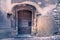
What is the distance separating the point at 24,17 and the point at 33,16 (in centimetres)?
52

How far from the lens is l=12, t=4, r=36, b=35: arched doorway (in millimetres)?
9047

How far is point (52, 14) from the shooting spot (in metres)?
9.03

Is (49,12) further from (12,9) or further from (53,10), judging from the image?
(12,9)

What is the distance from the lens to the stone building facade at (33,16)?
29.5 feet

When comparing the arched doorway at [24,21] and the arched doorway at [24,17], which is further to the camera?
the arched doorway at [24,21]

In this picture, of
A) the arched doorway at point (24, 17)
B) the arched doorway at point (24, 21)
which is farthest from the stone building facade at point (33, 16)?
the arched doorway at point (24, 21)

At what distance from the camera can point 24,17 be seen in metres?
9.24

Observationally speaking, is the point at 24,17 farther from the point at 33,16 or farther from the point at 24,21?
the point at 33,16

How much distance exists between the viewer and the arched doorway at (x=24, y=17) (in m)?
9.05

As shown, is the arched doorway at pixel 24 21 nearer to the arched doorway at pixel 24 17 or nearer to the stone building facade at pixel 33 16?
the arched doorway at pixel 24 17

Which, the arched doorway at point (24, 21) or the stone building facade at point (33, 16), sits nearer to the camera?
the stone building facade at point (33, 16)

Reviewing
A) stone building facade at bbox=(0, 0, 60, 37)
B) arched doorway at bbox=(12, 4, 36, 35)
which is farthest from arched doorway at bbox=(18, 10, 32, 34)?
stone building facade at bbox=(0, 0, 60, 37)

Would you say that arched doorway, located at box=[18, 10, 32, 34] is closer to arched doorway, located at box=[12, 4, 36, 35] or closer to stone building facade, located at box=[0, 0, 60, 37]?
arched doorway, located at box=[12, 4, 36, 35]

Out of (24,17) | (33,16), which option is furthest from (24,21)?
(33,16)
